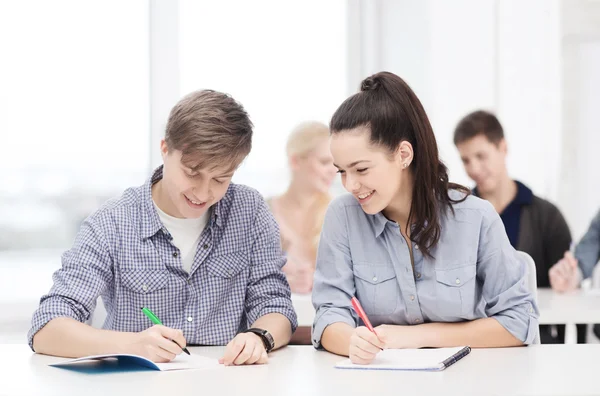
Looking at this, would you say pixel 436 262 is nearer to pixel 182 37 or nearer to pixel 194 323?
pixel 194 323

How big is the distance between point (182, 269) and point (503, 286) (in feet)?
2.56

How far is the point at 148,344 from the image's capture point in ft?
4.88

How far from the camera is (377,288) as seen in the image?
175 cm

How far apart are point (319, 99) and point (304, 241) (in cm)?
158

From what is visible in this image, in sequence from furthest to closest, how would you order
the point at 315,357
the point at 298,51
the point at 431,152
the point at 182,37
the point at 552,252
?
the point at 298,51 → the point at 182,37 → the point at 552,252 → the point at 431,152 → the point at 315,357

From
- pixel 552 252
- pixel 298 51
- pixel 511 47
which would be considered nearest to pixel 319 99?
pixel 298 51

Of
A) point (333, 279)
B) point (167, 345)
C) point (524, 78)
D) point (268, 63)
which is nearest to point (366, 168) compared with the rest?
→ point (333, 279)

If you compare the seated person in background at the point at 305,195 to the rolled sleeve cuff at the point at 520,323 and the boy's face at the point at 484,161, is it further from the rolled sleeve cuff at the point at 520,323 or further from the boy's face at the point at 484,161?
the rolled sleeve cuff at the point at 520,323

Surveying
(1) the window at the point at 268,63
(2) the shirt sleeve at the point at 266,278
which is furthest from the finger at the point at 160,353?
(1) the window at the point at 268,63

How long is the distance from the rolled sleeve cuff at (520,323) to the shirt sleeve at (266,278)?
1.65ft

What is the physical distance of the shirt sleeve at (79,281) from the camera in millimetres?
1637

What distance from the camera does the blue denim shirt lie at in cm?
172

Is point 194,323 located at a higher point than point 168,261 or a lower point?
lower

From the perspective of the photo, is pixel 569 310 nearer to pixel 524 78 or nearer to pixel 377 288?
pixel 377 288
